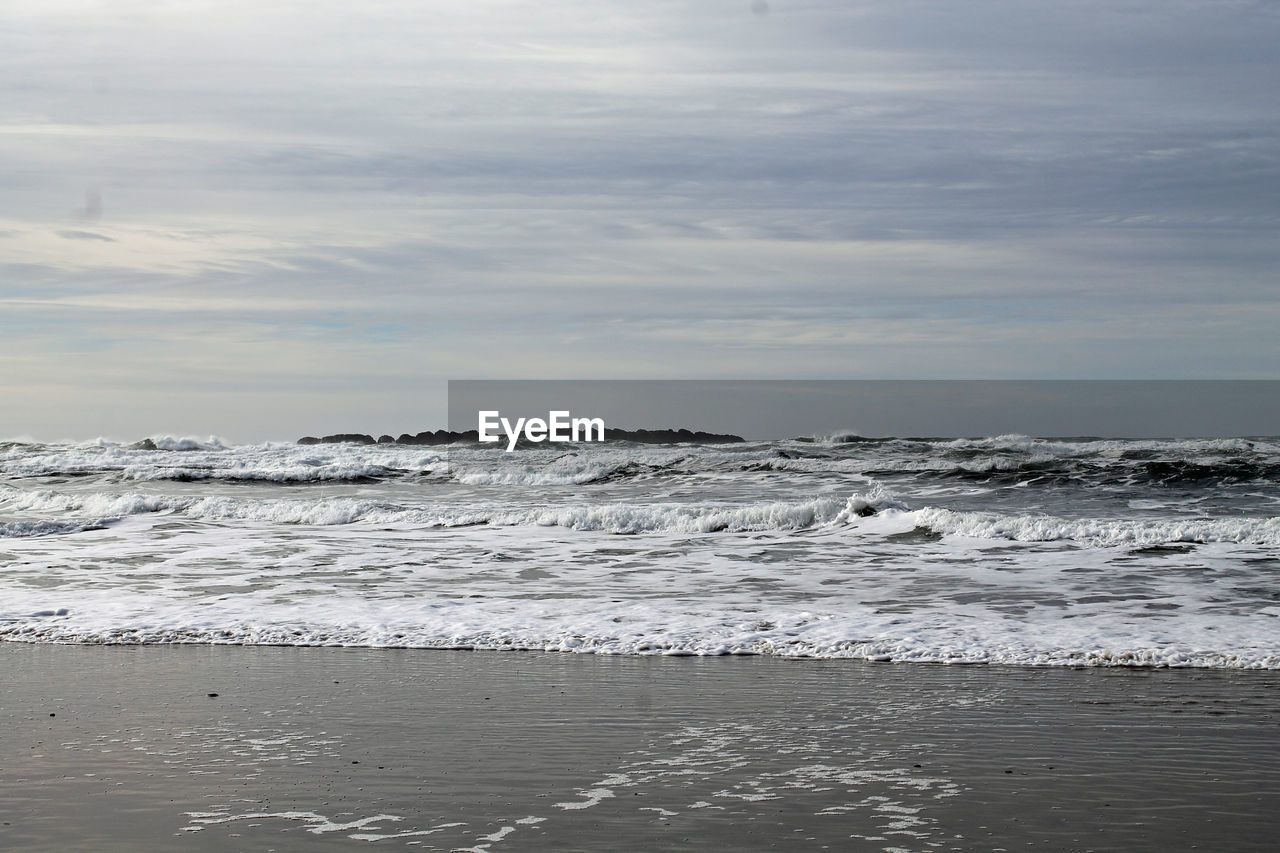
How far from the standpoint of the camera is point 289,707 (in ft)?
22.8

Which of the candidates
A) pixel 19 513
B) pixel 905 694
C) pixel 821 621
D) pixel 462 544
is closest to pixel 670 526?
pixel 462 544

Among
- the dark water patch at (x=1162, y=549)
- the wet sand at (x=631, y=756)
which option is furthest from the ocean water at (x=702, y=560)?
the wet sand at (x=631, y=756)

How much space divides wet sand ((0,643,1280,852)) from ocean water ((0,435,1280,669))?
114cm

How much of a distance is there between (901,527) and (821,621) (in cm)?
752

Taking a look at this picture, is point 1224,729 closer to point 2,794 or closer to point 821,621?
point 821,621

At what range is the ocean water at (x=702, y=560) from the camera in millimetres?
9477

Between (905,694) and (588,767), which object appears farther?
(905,694)

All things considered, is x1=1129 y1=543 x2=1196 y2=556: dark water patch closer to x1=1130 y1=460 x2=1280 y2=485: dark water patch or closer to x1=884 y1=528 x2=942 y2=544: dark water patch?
x1=884 y1=528 x2=942 y2=544: dark water patch

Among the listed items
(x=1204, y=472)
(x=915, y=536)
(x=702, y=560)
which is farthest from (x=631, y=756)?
(x=1204, y=472)

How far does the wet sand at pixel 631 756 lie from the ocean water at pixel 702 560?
3.74 feet

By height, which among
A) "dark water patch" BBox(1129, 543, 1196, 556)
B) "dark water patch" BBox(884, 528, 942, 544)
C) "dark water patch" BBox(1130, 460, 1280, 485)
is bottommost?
"dark water patch" BBox(1129, 543, 1196, 556)

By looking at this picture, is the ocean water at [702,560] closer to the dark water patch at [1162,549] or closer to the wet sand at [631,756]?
the dark water patch at [1162,549]

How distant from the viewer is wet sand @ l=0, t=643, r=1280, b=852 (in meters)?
4.64

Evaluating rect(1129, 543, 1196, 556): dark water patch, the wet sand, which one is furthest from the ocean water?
the wet sand
